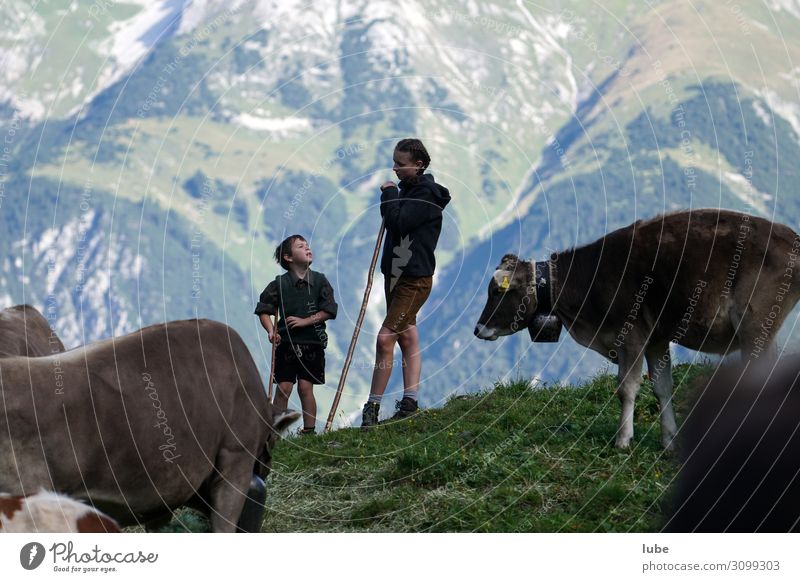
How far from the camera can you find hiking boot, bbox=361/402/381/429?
527 inches

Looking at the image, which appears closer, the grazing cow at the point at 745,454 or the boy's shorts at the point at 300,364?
the grazing cow at the point at 745,454

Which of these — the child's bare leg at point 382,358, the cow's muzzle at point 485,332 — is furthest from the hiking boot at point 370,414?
the cow's muzzle at point 485,332

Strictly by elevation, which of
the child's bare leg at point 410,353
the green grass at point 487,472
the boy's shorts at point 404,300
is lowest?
the green grass at point 487,472

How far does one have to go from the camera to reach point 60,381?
6930mm

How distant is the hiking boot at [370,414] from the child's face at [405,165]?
98.5 inches

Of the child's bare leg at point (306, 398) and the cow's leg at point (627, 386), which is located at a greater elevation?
the cow's leg at point (627, 386)

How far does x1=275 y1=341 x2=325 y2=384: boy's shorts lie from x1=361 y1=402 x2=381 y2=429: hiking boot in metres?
1.93

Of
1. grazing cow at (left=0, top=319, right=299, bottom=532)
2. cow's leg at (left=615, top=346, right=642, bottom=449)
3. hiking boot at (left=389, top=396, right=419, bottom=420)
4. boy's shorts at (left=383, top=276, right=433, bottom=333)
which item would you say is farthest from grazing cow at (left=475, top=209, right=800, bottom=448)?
grazing cow at (left=0, top=319, right=299, bottom=532)

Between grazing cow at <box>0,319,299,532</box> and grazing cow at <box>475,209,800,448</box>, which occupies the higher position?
grazing cow at <box>475,209,800,448</box>

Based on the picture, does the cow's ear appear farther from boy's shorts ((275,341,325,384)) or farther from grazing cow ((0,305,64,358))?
boy's shorts ((275,341,325,384))

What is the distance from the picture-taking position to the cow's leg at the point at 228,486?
786 centimetres

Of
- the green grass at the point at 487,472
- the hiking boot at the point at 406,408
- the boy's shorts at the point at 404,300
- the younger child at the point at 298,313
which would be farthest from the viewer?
the younger child at the point at 298,313

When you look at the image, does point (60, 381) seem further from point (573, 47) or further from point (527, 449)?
point (573, 47)
